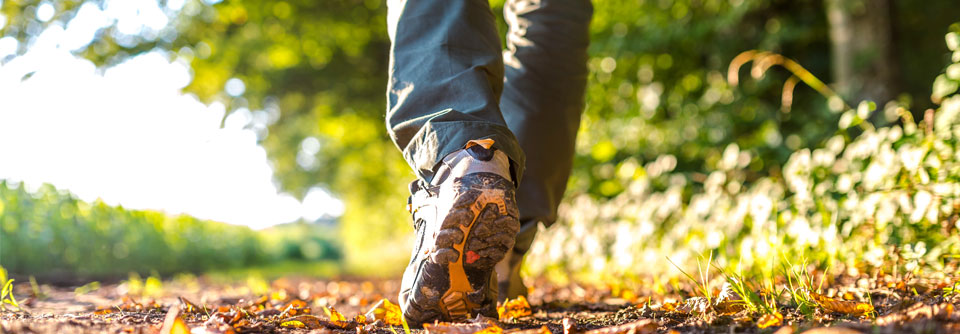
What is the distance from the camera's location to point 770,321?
3.40 ft

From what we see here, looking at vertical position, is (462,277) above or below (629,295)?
above

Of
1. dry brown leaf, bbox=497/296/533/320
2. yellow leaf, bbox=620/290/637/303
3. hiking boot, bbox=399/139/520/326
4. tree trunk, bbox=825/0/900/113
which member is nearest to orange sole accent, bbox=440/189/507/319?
hiking boot, bbox=399/139/520/326

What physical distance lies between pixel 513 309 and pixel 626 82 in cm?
416

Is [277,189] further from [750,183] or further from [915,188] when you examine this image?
[915,188]

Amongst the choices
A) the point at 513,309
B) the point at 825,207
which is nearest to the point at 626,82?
the point at 825,207

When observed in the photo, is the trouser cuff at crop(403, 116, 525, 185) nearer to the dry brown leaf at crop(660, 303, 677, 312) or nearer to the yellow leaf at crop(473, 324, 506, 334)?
the yellow leaf at crop(473, 324, 506, 334)

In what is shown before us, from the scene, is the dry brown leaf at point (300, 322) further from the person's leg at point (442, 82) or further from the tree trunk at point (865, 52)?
the tree trunk at point (865, 52)

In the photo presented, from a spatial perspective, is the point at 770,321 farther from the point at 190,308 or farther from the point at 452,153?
the point at 190,308

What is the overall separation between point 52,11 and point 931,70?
A: 285 inches

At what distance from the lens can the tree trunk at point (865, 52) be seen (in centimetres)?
392

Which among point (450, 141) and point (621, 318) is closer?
point (450, 141)

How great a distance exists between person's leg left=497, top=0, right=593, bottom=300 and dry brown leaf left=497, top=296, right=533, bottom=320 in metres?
0.13

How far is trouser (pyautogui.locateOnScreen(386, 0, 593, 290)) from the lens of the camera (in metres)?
1.18

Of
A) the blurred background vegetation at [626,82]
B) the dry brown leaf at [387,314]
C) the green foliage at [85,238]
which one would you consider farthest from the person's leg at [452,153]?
the green foliage at [85,238]
